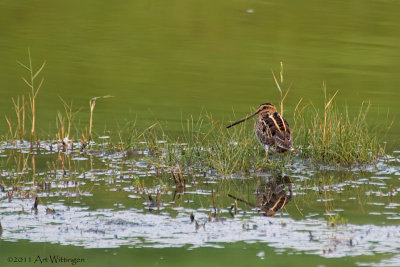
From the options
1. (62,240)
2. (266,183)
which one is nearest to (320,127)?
(266,183)

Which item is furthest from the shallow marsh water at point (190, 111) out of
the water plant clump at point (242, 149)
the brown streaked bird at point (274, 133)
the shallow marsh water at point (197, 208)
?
the brown streaked bird at point (274, 133)

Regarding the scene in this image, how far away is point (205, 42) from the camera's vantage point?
18.7 metres

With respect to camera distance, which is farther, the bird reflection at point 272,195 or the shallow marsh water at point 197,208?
the bird reflection at point 272,195

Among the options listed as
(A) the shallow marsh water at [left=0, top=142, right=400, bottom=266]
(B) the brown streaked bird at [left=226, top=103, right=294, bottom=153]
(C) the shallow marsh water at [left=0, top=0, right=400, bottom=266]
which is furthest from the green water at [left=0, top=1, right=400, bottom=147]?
(A) the shallow marsh water at [left=0, top=142, right=400, bottom=266]

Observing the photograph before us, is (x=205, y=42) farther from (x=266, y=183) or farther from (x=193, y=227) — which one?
(x=193, y=227)

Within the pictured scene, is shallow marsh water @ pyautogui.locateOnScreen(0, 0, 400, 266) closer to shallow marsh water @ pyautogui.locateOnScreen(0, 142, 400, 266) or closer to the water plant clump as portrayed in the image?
shallow marsh water @ pyautogui.locateOnScreen(0, 142, 400, 266)

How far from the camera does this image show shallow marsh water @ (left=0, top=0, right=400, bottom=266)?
20.8 feet

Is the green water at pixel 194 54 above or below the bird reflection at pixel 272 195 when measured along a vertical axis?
above

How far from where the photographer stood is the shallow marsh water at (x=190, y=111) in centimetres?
634

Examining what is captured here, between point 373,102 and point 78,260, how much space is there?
26.8 feet

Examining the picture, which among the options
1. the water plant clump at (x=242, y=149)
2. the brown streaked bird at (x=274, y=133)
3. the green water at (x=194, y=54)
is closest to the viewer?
the water plant clump at (x=242, y=149)

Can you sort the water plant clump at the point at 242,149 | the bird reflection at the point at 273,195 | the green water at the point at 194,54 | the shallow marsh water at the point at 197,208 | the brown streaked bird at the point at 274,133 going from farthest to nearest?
the green water at the point at 194,54 < the brown streaked bird at the point at 274,133 < the water plant clump at the point at 242,149 < the bird reflection at the point at 273,195 < the shallow marsh water at the point at 197,208

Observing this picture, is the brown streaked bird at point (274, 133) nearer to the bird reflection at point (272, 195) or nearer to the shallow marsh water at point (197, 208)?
the shallow marsh water at point (197, 208)

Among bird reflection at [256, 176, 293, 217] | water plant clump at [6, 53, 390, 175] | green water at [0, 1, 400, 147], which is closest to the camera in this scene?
bird reflection at [256, 176, 293, 217]
